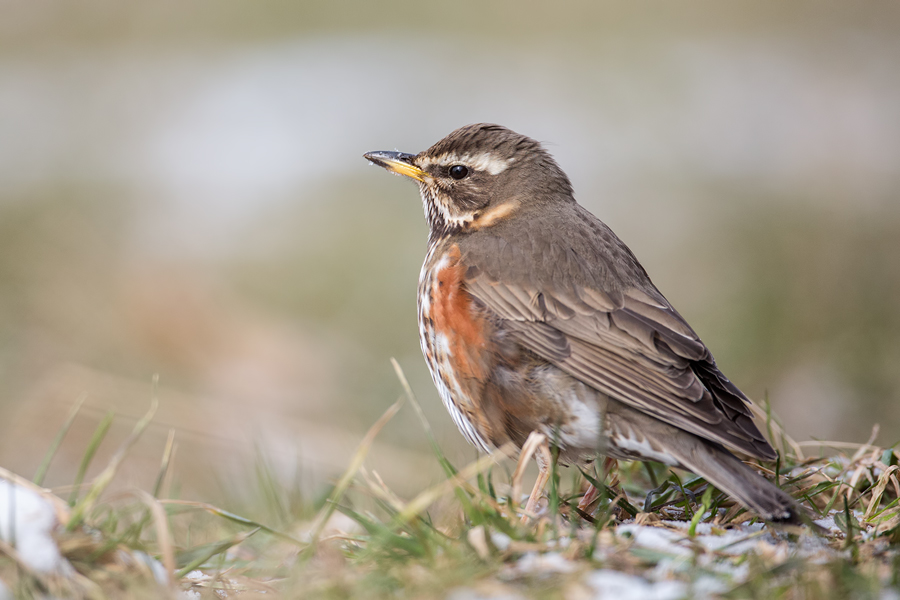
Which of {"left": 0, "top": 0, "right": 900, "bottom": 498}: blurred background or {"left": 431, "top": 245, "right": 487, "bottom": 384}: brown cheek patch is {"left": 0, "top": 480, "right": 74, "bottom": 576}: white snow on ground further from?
{"left": 431, "top": 245, "right": 487, "bottom": 384}: brown cheek patch

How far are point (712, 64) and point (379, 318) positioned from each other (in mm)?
12015

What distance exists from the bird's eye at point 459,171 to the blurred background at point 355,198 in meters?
1.70

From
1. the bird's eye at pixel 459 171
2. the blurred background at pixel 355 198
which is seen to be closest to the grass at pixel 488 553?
the blurred background at pixel 355 198

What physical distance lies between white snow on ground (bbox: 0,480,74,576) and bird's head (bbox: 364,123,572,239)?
9.41 ft

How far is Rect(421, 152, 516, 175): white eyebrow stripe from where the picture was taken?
17.6ft

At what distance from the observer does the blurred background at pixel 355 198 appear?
847cm

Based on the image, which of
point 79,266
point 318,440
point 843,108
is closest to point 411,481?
point 318,440

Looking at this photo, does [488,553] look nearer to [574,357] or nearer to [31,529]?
[574,357]

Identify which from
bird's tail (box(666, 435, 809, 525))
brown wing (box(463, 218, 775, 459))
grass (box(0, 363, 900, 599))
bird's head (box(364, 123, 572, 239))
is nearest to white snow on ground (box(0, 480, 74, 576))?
grass (box(0, 363, 900, 599))

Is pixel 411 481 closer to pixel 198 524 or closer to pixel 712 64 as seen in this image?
pixel 198 524

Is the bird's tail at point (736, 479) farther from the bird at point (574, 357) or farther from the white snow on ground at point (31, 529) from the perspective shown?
the white snow on ground at point (31, 529)

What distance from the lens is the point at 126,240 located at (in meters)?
12.6

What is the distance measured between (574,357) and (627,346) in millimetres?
255

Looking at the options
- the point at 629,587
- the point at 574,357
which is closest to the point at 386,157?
the point at 574,357
